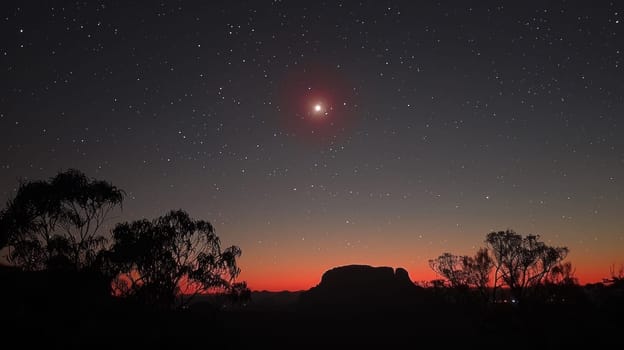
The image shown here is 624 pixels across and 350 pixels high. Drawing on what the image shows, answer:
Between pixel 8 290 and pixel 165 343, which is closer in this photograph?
pixel 8 290

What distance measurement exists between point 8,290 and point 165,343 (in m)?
8.21

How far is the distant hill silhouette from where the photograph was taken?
80375 mm

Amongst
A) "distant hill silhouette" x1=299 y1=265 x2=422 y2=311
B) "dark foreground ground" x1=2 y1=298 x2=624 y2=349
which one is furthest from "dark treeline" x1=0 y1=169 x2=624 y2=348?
"distant hill silhouette" x1=299 y1=265 x2=422 y2=311

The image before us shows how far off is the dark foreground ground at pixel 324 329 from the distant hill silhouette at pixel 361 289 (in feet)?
93.2

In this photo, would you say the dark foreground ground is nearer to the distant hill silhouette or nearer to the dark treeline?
the dark treeline

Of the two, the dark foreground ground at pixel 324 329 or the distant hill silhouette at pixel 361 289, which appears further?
the distant hill silhouette at pixel 361 289

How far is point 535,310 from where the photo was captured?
4197 cm

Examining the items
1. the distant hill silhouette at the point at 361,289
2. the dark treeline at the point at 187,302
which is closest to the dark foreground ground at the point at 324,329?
the dark treeline at the point at 187,302

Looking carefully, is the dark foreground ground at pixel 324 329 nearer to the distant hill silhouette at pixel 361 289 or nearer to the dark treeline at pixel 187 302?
the dark treeline at pixel 187 302

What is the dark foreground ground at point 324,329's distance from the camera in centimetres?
1781

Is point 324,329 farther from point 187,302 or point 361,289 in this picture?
point 361,289

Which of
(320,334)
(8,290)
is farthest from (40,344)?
(320,334)

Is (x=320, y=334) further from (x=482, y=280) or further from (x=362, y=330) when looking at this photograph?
(x=482, y=280)

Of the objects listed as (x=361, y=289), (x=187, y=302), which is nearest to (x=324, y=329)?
(x=187, y=302)
